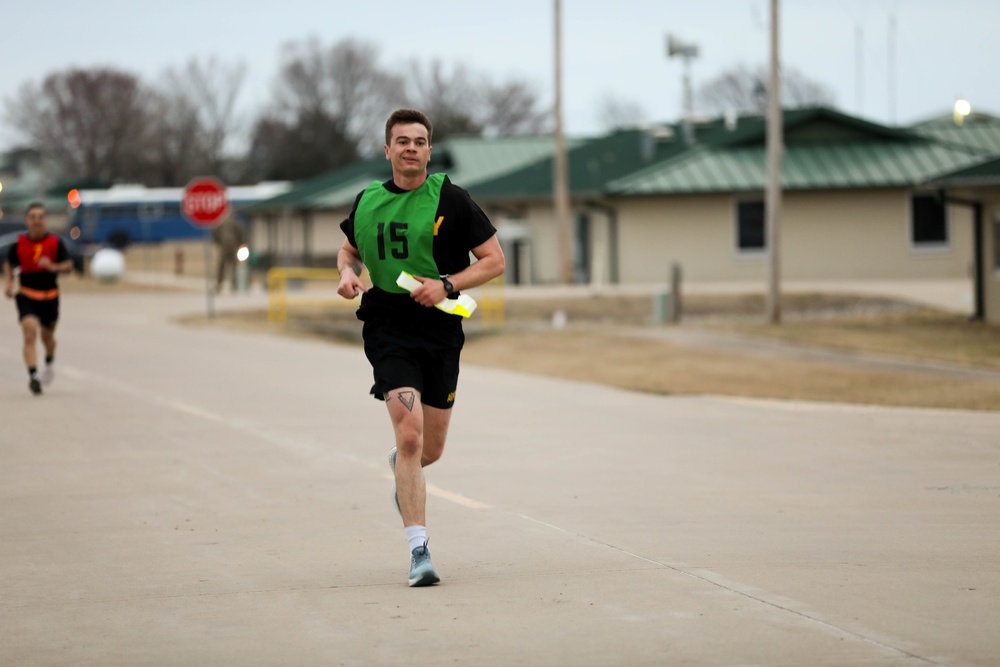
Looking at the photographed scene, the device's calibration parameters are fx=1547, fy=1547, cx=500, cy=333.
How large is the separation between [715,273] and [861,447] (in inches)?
1243

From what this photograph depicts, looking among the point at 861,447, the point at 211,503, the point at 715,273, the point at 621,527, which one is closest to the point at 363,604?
the point at 621,527

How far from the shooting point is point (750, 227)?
44.0 meters

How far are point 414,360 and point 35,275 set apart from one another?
10.9 meters

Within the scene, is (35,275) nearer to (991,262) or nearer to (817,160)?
(991,262)

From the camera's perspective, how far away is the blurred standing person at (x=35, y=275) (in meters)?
17.0

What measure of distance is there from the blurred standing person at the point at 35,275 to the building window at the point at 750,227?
29.1 m

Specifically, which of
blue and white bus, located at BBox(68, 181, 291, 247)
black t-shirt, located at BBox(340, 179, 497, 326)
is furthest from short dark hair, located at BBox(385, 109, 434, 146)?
blue and white bus, located at BBox(68, 181, 291, 247)

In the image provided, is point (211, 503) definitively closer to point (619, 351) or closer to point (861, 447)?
point (861, 447)

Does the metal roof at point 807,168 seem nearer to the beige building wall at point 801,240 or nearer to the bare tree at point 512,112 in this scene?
the beige building wall at point 801,240

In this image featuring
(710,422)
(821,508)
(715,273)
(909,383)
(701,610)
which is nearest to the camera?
(701,610)

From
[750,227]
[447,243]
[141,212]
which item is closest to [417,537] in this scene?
[447,243]

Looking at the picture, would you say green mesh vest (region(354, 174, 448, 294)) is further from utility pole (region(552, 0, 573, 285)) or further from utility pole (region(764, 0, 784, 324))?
utility pole (region(552, 0, 573, 285))

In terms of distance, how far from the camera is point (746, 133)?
148ft

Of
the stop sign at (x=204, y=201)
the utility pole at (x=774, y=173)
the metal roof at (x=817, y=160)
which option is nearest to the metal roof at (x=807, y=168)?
the metal roof at (x=817, y=160)
